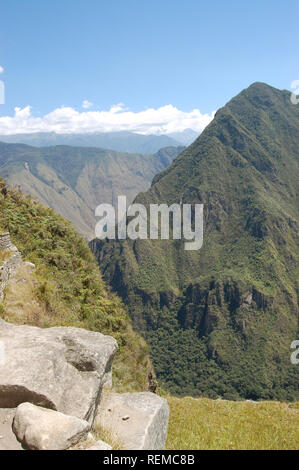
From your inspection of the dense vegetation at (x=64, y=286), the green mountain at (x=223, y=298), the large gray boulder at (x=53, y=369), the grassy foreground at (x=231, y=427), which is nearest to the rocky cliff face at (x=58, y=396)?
the large gray boulder at (x=53, y=369)

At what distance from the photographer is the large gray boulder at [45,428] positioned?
454 cm

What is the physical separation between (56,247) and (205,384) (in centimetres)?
11109

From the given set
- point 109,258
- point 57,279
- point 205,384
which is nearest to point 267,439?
point 57,279

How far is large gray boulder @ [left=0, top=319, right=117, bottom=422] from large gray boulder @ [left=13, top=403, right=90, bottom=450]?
14.9 inches

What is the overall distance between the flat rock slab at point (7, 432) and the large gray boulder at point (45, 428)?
0.10 meters

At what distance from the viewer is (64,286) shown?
15.1 m

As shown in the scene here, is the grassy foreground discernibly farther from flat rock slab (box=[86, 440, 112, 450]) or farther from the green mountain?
the green mountain

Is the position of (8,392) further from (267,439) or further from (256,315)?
(256,315)

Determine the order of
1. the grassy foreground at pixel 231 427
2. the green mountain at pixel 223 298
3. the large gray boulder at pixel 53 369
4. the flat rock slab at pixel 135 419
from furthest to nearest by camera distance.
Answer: the green mountain at pixel 223 298, the grassy foreground at pixel 231 427, the flat rock slab at pixel 135 419, the large gray boulder at pixel 53 369

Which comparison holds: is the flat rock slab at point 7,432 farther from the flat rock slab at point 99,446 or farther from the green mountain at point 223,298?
the green mountain at point 223,298

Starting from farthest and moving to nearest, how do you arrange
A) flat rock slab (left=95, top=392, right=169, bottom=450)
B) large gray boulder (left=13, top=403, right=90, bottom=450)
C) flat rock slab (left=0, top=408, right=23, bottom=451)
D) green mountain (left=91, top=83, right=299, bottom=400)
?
green mountain (left=91, top=83, right=299, bottom=400)
flat rock slab (left=95, top=392, right=169, bottom=450)
flat rock slab (left=0, top=408, right=23, bottom=451)
large gray boulder (left=13, top=403, right=90, bottom=450)

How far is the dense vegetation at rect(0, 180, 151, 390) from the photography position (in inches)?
464

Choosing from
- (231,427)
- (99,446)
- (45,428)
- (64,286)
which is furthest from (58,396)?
(64,286)

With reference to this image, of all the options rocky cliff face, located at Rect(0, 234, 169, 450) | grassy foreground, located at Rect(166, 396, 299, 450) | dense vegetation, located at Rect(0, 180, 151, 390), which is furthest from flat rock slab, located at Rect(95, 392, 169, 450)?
dense vegetation, located at Rect(0, 180, 151, 390)
